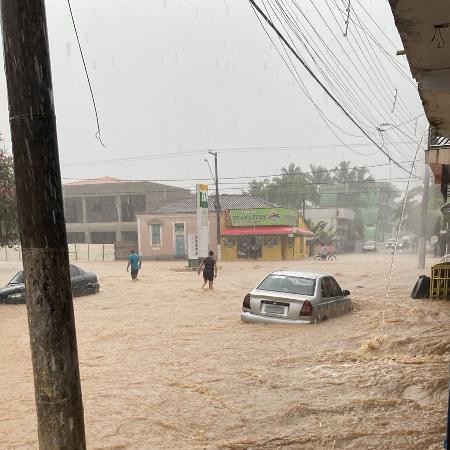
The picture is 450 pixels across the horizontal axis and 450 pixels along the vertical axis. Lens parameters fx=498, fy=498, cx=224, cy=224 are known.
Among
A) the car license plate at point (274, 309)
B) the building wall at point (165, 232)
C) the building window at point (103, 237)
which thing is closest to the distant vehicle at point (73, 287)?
the car license plate at point (274, 309)

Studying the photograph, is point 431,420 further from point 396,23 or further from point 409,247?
point 409,247

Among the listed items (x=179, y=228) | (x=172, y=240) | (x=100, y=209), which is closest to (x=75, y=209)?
(x=100, y=209)

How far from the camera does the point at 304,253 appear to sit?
2016 inches

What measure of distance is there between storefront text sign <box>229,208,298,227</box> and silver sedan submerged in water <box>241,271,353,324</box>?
32736 millimetres

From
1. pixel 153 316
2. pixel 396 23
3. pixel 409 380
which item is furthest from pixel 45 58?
pixel 153 316

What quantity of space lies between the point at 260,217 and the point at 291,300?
34297 mm

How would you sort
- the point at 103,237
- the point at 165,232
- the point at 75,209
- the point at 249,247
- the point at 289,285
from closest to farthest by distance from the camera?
the point at 289,285 < the point at 249,247 < the point at 165,232 < the point at 103,237 < the point at 75,209

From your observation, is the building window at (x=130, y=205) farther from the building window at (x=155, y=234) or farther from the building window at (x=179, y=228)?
the building window at (x=179, y=228)

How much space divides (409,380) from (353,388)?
3.09 ft

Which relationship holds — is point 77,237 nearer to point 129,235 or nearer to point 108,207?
point 108,207

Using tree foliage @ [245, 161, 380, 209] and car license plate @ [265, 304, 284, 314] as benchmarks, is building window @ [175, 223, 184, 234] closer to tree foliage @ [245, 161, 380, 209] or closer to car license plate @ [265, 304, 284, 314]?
tree foliage @ [245, 161, 380, 209]

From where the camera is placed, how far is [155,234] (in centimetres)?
4612

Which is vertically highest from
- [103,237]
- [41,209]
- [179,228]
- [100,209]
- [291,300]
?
[100,209]

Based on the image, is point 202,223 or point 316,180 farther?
point 316,180
